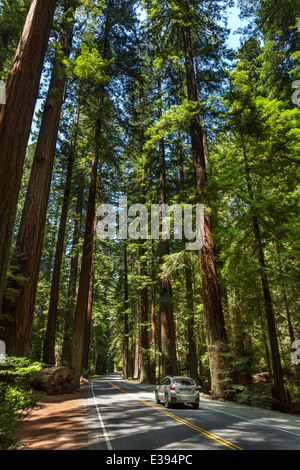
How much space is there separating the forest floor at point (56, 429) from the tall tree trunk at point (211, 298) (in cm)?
592

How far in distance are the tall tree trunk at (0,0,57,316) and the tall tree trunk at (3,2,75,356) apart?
3235 mm

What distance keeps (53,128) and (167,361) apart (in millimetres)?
16246

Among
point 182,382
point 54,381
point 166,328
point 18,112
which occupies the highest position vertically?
point 18,112

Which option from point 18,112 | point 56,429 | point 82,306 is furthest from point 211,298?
point 18,112

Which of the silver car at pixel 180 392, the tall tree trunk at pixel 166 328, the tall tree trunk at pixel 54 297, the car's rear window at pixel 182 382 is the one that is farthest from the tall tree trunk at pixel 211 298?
the tall tree trunk at pixel 54 297

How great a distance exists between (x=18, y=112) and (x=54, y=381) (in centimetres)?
1220

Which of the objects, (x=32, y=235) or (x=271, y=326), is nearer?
(x=32, y=235)

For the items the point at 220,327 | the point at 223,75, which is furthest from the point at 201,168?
the point at 220,327

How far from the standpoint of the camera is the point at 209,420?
308 inches

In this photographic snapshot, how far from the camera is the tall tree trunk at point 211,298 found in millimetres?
12102

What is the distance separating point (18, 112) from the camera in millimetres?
4656

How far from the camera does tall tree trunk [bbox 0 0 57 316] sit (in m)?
4.10

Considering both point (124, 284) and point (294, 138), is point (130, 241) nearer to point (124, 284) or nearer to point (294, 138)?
point (124, 284)

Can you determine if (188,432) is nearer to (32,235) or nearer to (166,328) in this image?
(32,235)
